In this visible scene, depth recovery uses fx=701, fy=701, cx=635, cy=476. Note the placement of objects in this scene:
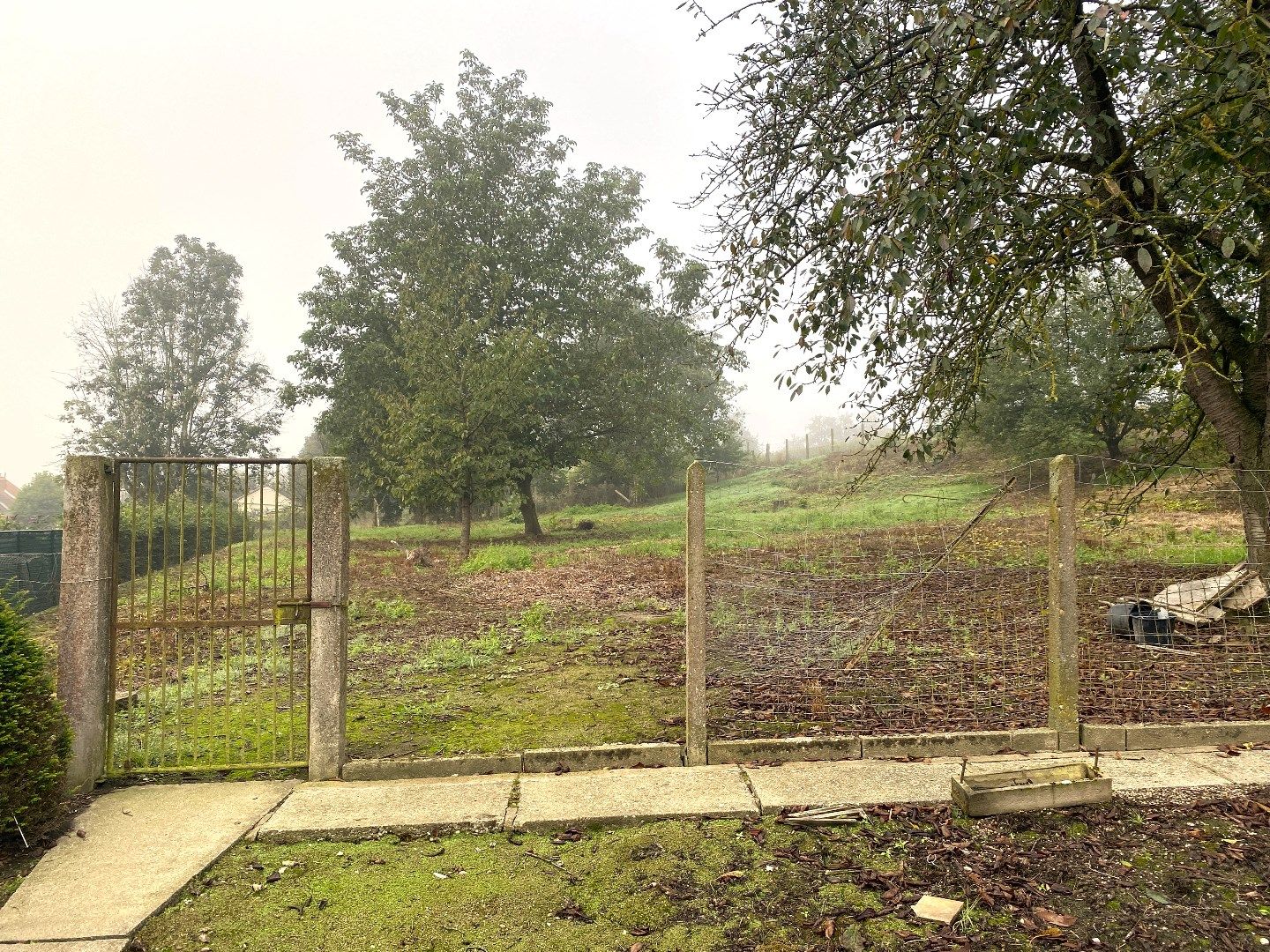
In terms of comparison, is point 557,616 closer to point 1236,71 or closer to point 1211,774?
point 1211,774

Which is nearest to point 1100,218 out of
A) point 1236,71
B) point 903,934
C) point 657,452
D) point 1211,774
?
point 1236,71

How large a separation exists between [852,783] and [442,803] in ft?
7.78

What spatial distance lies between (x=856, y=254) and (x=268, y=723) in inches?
251

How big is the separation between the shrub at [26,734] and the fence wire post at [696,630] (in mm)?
3523

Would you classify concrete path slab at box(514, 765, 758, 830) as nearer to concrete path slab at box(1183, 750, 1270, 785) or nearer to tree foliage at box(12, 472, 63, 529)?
concrete path slab at box(1183, 750, 1270, 785)

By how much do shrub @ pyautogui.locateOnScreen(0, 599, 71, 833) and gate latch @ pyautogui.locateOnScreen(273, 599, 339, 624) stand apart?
1190mm

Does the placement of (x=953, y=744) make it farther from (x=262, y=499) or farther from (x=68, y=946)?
(x=262, y=499)

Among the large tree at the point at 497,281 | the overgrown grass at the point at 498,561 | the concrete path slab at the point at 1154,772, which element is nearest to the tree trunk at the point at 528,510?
the large tree at the point at 497,281

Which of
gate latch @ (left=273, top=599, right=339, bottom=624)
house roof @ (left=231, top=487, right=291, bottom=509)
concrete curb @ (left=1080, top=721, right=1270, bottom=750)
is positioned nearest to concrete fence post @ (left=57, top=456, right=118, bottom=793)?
house roof @ (left=231, top=487, right=291, bottom=509)

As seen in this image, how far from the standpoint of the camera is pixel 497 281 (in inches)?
974

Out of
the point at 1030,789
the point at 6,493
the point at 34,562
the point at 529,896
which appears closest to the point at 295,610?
the point at 529,896

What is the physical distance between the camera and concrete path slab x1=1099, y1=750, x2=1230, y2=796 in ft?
13.0

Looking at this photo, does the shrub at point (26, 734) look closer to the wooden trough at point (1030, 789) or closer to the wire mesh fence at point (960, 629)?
the wire mesh fence at point (960, 629)

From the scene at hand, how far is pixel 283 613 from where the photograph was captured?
436cm
